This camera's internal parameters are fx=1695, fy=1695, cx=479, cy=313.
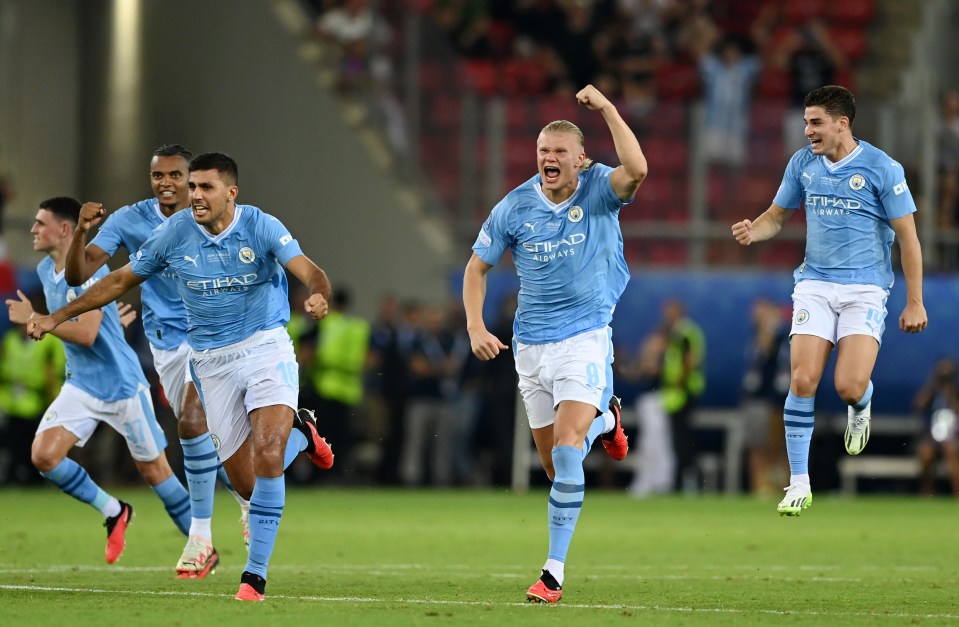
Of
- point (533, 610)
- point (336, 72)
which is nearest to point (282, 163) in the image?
point (336, 72)

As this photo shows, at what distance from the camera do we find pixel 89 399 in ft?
37.2

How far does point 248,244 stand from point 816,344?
144 inches

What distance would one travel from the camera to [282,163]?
899 inches

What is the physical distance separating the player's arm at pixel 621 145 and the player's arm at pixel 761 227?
124 centimetres

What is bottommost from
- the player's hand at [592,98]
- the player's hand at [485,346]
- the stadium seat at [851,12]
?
the player's hand at [485,346]

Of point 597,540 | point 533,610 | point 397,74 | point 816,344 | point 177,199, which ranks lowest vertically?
point 597,540

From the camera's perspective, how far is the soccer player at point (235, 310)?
30.3 feet

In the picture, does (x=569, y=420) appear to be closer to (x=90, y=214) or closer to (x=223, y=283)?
(x=223, y=283)

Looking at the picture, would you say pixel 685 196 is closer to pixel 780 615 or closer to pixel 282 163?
pixel 282 163

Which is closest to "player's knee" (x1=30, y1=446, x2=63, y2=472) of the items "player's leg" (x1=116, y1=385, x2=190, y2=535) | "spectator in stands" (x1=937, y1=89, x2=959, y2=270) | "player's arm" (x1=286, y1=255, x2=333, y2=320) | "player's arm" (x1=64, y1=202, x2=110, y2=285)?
"player's leg" (x1=116, y1=385, x2=190, y2=535)

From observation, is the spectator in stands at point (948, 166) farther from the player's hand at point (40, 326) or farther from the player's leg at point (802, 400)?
the player's hand at point (40, 326)

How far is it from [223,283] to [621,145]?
237 centimetres

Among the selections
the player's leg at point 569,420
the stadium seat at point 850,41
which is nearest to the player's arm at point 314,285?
the player's leg at point 569,420

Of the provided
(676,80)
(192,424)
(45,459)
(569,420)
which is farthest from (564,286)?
(676,80)
